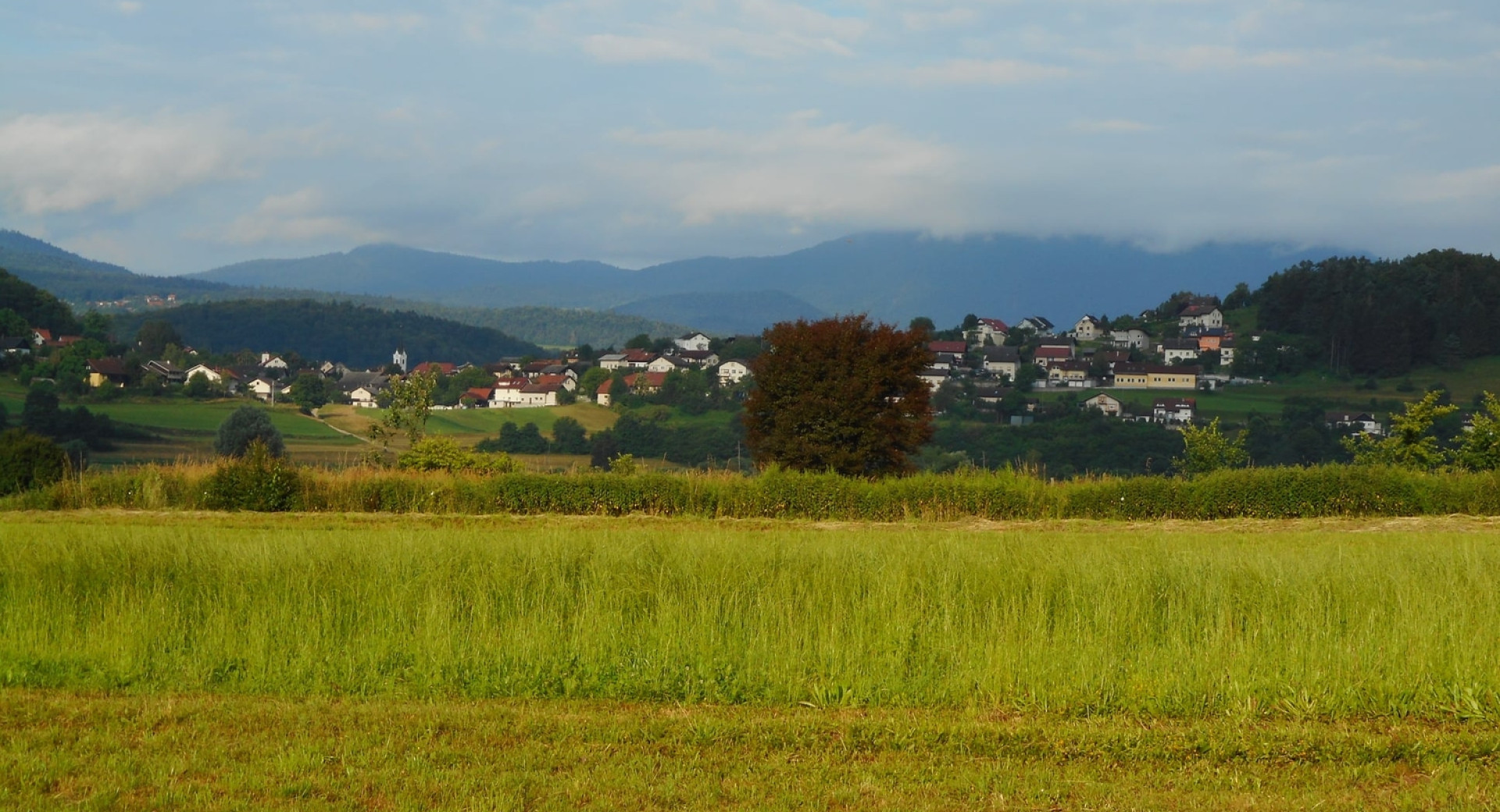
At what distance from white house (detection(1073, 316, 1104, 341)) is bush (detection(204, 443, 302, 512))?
325 ft

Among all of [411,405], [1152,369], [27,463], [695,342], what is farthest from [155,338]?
[27,463]

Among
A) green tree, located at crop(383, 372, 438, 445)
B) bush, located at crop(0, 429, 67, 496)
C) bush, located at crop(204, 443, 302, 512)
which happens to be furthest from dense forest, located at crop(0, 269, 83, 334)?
bush, located at crop(204, 443, 302, 512)

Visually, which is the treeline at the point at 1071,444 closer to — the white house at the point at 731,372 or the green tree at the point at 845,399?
the white house at the point at 731,372

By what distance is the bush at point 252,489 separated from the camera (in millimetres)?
23188

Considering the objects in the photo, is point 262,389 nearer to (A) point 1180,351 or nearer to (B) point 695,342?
(B) point 695,342

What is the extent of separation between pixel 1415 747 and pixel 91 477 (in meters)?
23.9

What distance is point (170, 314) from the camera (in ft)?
424

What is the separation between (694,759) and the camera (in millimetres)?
6887

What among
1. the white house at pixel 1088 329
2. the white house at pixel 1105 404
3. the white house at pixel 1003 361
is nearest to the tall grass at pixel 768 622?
the white house at pixel 1105 404

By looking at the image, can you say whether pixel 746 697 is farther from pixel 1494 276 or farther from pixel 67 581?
pixel 1494 276

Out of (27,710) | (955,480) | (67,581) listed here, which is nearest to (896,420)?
(955,480)

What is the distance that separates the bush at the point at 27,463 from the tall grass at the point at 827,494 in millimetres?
1270

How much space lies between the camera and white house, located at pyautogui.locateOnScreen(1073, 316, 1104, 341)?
4557 inches

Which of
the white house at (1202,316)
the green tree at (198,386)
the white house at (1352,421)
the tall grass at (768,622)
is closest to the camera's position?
the tall grass at (768,622)
